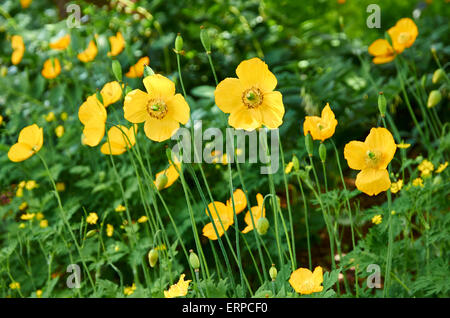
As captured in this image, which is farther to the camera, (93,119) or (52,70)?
(52,70)

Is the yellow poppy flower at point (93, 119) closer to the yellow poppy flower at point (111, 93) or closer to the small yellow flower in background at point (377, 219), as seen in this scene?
the yellow poppy flower at point (111, 93)

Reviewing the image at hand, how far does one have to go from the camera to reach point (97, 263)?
128cm

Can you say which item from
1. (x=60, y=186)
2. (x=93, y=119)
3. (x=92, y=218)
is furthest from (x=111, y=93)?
(x=60, y=186)

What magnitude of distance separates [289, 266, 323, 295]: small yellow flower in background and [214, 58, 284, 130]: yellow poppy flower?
0.25 meters

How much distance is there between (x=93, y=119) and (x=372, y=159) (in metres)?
0.53

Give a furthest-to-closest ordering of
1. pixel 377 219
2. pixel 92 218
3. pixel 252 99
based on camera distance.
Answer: pixel 92 218 → pixel 377 219 → pixel 252 99

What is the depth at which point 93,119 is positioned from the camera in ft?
3.52

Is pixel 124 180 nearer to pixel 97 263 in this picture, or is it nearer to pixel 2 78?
pixel 97 263

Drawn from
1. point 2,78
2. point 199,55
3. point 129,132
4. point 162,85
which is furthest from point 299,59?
point 162,85

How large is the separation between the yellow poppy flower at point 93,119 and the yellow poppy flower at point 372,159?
46 centimetres

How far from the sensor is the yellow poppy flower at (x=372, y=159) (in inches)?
A: 35.2

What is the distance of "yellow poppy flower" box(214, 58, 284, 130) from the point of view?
89cm

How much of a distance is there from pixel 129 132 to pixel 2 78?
1535mm

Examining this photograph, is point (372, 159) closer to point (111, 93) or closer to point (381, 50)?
point (111, 93)
